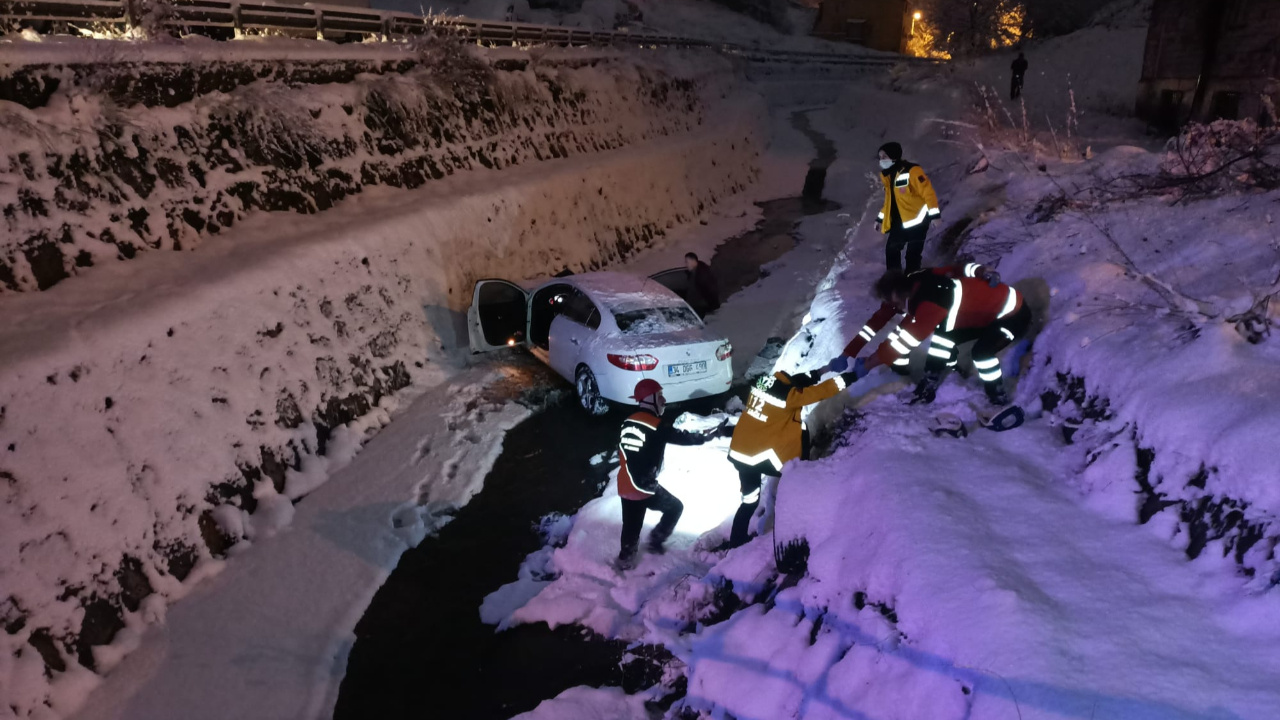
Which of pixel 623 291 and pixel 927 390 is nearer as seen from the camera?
pixel 927 390

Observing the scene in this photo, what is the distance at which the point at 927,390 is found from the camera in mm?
5922

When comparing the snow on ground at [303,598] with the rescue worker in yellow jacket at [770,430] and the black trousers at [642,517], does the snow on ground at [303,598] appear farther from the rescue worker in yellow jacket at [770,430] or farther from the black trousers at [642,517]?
the rescue worker in yellow jacket at [770,430]

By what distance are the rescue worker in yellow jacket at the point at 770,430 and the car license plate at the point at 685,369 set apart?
9.20ft

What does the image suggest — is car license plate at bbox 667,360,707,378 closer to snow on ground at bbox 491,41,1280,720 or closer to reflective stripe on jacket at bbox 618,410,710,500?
snow on ground at bbox 491,41,1280,720

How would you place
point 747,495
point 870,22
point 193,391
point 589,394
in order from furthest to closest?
point 870,22 → point 589,394 → point 193,391 → point 747,495

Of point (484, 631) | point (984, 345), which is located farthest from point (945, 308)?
point (484, 631)

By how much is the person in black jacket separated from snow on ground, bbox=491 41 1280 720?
1.19 feet

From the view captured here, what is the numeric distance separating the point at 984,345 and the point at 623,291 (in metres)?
4.79

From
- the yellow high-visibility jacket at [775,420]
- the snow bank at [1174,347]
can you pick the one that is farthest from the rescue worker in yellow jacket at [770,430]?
the snow bank at [1174,347]

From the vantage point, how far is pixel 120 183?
7.59 metres

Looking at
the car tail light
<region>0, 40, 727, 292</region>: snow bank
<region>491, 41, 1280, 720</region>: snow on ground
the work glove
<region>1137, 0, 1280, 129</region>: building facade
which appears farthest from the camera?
<region>1137, 0, 1280, 129</region>: building facade

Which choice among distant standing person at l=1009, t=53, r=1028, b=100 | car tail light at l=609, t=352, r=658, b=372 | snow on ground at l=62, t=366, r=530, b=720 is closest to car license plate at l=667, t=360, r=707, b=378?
car tail light at l=609, t=352, r=658, b=372

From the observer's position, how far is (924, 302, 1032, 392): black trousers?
18.7 feet

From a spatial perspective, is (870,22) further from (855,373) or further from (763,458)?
(763,458)
